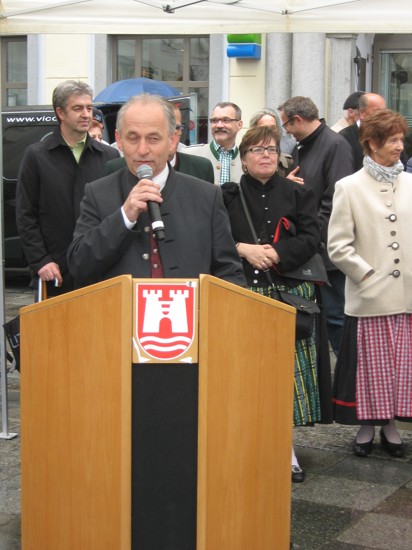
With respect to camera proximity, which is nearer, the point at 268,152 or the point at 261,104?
the point at 268,152

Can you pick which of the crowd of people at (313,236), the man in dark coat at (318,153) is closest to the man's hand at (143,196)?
the crowd of people at (313,236)

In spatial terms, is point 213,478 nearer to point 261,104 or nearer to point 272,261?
point 272,261

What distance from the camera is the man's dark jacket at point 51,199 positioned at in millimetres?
6277

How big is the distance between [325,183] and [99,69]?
1026 centimetres

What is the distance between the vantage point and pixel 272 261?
5.58m

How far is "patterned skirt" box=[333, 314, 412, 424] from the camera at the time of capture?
594 centimetres

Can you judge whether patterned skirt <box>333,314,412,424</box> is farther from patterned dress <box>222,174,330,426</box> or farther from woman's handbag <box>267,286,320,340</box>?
woman's handbag <box>267,286,320,340</box>

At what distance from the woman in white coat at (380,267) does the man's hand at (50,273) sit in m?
1.56

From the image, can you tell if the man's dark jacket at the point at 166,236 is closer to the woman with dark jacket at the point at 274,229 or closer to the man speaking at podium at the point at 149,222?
the man speaking at podium at the point at 149,222

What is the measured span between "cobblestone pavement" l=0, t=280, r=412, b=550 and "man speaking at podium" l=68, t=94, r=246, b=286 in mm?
1321

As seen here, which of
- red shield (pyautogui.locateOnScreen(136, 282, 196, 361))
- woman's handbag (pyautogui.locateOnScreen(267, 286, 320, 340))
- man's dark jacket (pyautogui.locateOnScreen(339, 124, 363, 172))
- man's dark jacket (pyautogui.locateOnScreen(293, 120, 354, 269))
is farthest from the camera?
man's dark jacket (pyautogui.locateOnScreen(339, 124, 363, 172))

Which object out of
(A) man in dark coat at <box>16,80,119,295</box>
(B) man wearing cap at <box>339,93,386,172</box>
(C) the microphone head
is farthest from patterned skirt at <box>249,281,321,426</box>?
(B) man wearing cap at <box>339,93,386,172</box>


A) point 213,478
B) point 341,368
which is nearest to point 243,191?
point 341,368

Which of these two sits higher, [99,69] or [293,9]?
[99,69]
